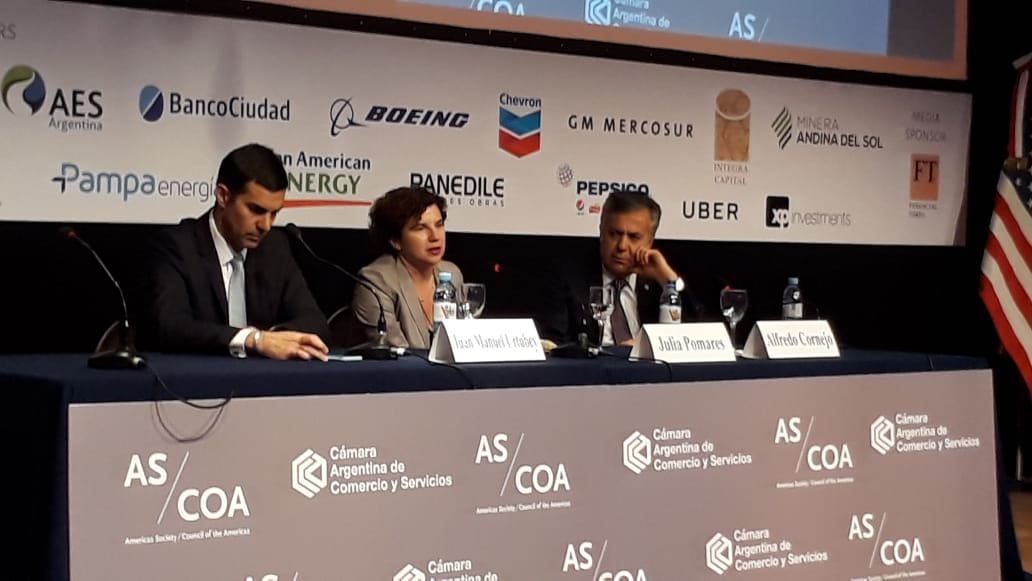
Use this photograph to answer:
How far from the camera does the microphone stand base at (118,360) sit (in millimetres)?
2070

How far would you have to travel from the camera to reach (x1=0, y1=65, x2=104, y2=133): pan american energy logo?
11.0ft

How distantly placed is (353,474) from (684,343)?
0.83 metres

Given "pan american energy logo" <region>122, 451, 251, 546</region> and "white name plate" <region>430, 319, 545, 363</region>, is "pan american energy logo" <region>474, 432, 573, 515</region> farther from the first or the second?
"pan american energy logo" <region>122, 451, 251, 546</region>

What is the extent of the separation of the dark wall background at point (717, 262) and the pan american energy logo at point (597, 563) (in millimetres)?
688

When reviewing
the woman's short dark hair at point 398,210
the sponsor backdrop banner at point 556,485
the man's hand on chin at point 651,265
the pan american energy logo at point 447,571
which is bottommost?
the pan american energy logo at point 447,571

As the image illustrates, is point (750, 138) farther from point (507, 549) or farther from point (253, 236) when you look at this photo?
A: point (507, 549)

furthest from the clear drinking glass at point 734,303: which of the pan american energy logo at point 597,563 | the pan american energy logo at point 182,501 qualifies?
the pan american energy logo at point 182,501

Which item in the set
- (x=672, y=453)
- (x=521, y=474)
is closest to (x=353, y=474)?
(x=521, y=474)

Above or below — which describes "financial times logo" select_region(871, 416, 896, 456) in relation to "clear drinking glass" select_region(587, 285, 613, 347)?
below

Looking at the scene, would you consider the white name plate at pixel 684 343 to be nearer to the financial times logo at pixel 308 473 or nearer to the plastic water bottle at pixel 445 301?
the plastic water bottle at pixel 445 301

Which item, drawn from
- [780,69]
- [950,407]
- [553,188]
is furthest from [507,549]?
[780,69]

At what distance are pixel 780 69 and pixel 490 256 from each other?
1.34m

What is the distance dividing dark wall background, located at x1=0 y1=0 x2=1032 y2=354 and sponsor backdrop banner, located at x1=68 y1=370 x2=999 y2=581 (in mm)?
508

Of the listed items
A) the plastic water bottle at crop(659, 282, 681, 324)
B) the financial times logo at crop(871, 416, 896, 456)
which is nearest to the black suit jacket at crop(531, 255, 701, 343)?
the plastic water bottle at crop(659, 282, 681, 324)
